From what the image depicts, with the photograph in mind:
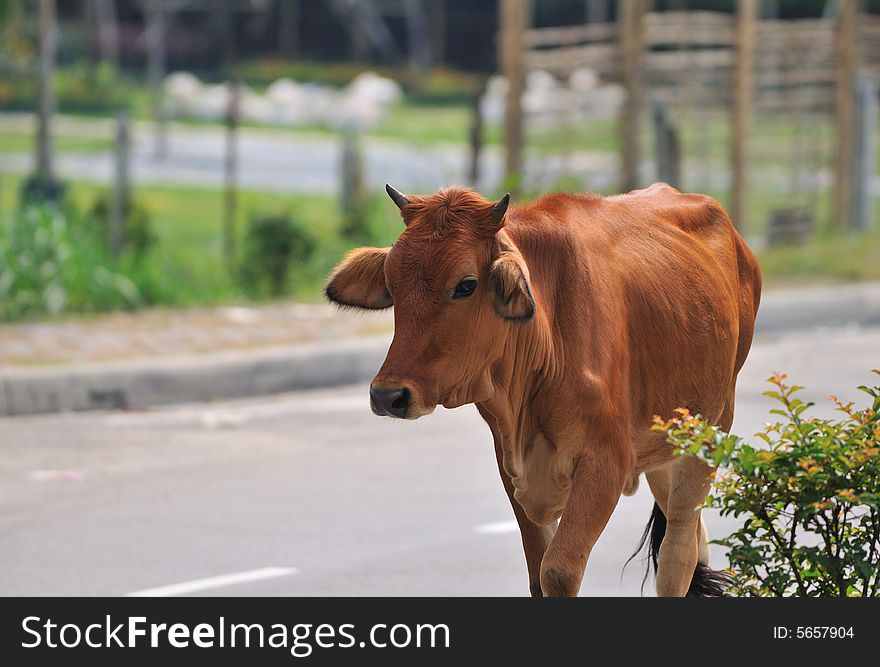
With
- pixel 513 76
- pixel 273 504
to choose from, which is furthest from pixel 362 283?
pixel 513 76

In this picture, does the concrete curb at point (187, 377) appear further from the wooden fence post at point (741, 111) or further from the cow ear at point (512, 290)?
the cow ear at point (512, 290)

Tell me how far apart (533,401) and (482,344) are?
36 centimetres

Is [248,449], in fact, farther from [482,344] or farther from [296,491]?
[482,344]

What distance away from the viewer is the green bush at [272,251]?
14461mm

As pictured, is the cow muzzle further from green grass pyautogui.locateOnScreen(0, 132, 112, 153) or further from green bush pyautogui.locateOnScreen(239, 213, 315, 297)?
green grass pyautogui.locateOnScreen(0, 132, 112, 153)

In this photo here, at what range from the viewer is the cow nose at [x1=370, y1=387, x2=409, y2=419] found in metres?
4.70

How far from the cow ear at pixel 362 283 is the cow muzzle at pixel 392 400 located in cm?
52

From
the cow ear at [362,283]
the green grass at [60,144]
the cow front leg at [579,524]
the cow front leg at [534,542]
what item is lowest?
the green grass at [60,144]

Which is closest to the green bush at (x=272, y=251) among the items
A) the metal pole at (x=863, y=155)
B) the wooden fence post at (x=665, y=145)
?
the wooden fence post at (x=665, y=145)

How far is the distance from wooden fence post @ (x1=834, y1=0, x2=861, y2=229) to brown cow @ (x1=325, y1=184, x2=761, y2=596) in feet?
43.5

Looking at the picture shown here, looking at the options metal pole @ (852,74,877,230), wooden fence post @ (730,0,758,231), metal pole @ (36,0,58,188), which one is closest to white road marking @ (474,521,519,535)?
wooden fence post @ (730,0,758,231)

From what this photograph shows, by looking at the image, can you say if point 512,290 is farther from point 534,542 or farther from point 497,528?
point 497,528

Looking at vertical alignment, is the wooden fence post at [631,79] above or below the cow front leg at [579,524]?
above

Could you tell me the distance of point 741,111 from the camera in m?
17.1
